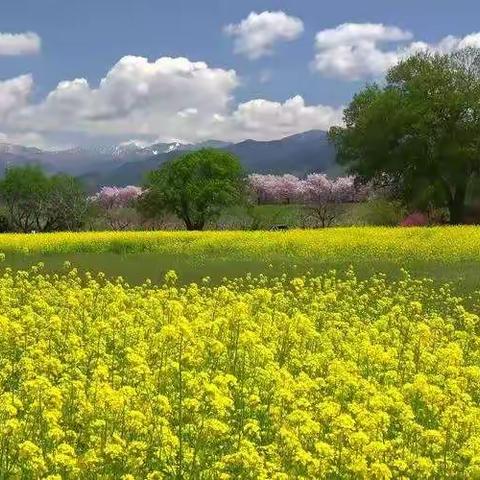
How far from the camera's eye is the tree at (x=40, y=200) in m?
85.9

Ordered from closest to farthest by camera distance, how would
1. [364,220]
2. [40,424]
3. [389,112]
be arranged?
1. [40,424]
2. [389,112]
3. [364,220]

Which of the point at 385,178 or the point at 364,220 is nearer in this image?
the point at 385,178

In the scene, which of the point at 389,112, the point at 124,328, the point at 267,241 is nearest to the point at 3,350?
the point at 124,328

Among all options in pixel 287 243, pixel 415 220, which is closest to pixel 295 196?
pixel 415 220

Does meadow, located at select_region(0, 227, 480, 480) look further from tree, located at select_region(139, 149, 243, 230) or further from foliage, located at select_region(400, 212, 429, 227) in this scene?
tree, located at select_region(139, 149, 243, 230)

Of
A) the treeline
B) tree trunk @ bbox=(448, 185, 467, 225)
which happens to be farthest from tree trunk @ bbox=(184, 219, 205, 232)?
tree trunk @ bbox=(448, 185, 467, 225)

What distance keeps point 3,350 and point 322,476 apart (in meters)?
7.28

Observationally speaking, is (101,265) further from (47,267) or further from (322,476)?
(322,476)

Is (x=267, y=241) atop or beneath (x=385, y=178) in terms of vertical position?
beneath

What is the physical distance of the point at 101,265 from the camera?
34.2m

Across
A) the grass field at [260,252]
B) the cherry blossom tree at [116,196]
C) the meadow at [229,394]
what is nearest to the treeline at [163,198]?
the cherry blossom tree at [116,196]

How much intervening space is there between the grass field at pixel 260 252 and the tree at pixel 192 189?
2658cm

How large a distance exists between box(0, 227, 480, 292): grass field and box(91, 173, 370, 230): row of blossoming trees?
37.9m

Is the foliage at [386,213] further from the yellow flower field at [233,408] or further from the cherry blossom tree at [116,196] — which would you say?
the cherry blossom tree at [116,196]
